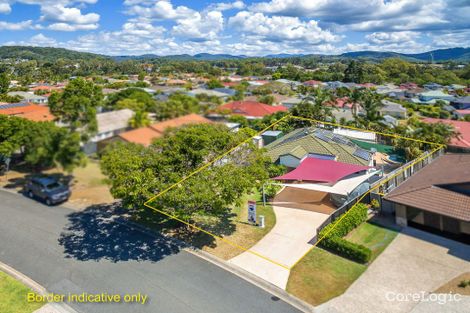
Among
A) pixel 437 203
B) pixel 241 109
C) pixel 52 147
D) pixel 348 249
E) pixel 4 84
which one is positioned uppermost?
pixel 4 84

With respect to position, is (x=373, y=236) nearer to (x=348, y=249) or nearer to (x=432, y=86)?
(x=348, y=249)

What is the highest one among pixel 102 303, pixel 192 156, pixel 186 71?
pixel 186 71

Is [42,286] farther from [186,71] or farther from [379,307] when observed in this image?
[379,307]

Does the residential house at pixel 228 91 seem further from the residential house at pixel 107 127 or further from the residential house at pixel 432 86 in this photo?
the residential house at pixel 432 86

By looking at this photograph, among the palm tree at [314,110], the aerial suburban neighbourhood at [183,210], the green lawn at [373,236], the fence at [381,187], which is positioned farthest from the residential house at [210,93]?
the palm tree at [314,110]

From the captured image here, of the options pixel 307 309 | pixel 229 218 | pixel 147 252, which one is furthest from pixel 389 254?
pixel 147 252

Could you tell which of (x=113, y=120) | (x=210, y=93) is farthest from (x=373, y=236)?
(x=113, y=120)
